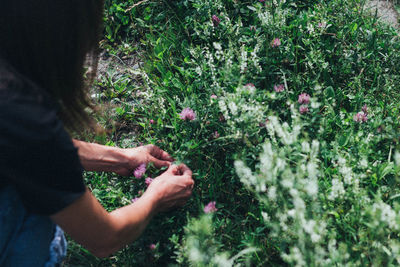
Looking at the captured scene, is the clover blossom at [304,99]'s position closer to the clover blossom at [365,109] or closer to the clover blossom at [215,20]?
the clover blossom at [365,109]

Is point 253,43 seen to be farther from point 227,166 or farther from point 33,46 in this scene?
point 33,46

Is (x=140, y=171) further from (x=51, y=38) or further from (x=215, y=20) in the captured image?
(x=215, y=20)

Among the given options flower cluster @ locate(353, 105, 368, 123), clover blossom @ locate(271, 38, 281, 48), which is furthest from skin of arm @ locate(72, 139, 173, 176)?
flower cluster @ locate(353, 105, 368, 123)

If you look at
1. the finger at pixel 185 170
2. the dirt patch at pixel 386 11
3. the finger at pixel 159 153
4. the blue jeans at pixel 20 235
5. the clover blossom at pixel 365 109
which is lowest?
the finger at pixel 159 153

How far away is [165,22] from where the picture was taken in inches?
136

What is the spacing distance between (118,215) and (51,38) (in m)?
0.91

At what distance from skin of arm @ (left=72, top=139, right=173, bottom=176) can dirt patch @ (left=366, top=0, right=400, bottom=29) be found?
2173 mm

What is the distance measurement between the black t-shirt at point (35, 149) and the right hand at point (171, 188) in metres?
0.66

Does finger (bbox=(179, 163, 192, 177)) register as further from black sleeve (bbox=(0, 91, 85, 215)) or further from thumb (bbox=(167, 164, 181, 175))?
black sleeve (bbox=(0, 91, 85, 215))

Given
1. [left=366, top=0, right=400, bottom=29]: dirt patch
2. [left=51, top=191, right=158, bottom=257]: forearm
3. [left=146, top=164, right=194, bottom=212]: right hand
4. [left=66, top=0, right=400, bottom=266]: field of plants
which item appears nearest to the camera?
[left=51, top=191, right=158, bottom=257]: forearm

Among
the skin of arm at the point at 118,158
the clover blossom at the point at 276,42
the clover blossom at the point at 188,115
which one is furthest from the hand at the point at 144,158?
the clover blossom at the point at 276,42

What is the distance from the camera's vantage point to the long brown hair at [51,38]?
1.54 metres

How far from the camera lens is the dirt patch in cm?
333

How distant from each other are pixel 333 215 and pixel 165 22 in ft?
7.12
